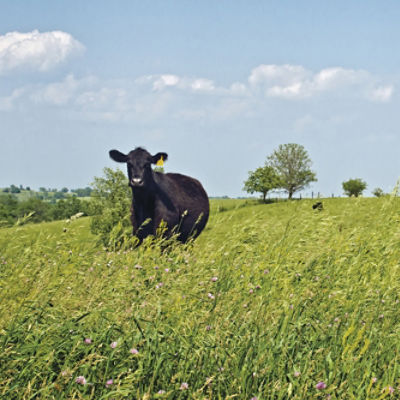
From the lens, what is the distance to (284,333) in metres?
3.41

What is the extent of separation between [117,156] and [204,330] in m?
8.92

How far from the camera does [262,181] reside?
216 feet

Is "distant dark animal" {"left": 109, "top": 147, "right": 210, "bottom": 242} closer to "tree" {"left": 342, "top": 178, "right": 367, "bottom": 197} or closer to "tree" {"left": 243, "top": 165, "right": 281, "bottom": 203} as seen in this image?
"tree" {"left": 243, "top": 165, "right": 281, "bottom": 203}

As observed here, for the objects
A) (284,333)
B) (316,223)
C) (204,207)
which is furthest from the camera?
(204,207)

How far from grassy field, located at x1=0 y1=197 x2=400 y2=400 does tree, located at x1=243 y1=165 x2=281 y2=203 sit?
6019cm

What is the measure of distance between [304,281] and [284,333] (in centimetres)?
129

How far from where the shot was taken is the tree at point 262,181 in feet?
214

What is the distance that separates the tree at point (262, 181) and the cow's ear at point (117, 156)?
2122 inches

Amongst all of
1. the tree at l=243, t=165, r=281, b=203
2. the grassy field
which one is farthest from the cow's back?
the tree at l=243, t=165, r=281, b=203

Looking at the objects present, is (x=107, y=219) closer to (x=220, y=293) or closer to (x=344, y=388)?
(x=220, y=293)

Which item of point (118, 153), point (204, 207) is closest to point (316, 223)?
point (118, 153)

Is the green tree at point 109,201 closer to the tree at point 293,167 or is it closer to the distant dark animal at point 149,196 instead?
the distant dark animal at point 149,196

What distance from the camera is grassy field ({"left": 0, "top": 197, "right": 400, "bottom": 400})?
2.87m

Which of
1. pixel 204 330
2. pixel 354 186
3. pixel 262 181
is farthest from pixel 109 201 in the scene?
pixel 354 186
